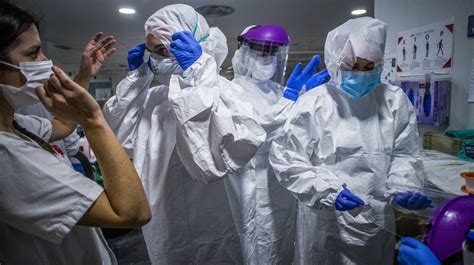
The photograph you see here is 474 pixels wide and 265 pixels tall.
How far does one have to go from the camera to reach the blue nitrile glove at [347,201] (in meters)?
1.10

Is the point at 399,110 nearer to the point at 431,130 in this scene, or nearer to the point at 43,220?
the point at 431,130

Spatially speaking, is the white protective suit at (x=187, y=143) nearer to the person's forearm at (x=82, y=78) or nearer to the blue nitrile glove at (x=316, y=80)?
the person's forearm at (x=82, y=78)

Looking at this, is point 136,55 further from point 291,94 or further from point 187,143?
point 291,94

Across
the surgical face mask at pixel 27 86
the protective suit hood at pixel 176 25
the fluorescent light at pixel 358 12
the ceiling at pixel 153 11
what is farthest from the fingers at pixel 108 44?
the fluorescent light at pixel 358 12

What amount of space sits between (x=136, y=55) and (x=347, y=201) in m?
1.05

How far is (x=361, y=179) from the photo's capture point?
48.6 inches

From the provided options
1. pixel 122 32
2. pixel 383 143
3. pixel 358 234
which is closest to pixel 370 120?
pixel 383 143

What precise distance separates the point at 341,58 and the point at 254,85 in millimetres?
544

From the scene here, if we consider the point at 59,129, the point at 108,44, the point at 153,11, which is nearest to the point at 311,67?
the point at 108,44

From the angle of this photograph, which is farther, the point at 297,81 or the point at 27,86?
the point at 297,81

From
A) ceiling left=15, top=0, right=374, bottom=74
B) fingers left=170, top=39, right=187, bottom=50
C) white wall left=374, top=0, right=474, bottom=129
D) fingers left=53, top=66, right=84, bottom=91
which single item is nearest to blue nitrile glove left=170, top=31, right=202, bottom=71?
fingers left=170, top=39, right=187, bottom=50

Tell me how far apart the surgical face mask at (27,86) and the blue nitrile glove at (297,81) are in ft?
3.40

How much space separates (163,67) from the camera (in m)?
1.18

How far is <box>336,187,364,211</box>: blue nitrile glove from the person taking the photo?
3.62ft
